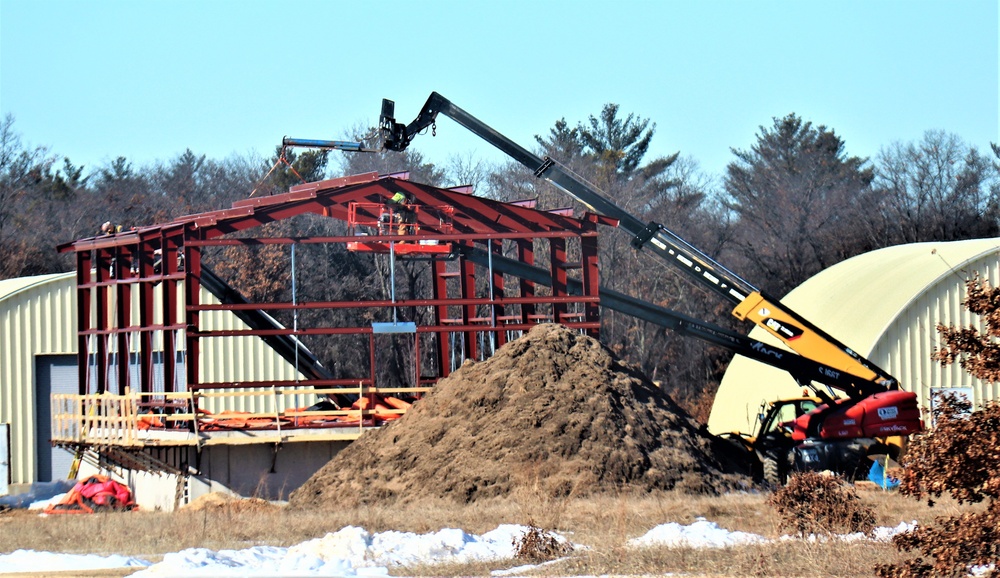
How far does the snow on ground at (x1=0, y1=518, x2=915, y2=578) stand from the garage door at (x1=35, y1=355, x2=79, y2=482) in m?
20.9

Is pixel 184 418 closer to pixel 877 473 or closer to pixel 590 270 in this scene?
pixel 590 270

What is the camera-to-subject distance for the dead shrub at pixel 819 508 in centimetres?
1516

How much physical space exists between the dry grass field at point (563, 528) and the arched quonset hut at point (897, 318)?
30.4 feet

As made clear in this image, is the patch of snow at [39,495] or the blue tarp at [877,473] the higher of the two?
the blue tarp at [877,473]

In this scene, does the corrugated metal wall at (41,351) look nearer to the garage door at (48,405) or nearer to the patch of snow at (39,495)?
the garage door at (48,405)

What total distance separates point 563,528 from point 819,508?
342cm

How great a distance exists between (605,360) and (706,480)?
350cm

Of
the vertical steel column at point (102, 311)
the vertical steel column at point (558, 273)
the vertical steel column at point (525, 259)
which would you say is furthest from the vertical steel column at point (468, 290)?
the vertical steel column at point (102, 311)

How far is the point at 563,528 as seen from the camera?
16750mm

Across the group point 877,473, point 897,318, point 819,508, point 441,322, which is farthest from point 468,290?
point 819,508

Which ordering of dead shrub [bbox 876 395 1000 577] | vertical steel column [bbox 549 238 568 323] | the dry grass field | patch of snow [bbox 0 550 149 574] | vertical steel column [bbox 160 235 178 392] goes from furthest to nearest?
vertical steel column [bbox 549 238 568 323] → vertical steel column [bbox 160 235 178 392] → patch of snow [bbox 0 550 149 574] → the dry grass field → dead shrub [bbox 876 395 1000 577]

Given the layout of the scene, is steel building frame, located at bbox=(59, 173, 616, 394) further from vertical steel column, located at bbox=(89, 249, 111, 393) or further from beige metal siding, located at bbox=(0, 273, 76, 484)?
beige metal siding, located at bbox=(0, 273, 76, 484)

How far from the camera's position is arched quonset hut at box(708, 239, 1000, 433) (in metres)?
29.1

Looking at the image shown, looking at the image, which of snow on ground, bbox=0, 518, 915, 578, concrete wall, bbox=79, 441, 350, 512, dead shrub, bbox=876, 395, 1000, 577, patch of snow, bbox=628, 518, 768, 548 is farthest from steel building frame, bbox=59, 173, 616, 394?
dead shrub, bbox=876, 395, 1000, 577
